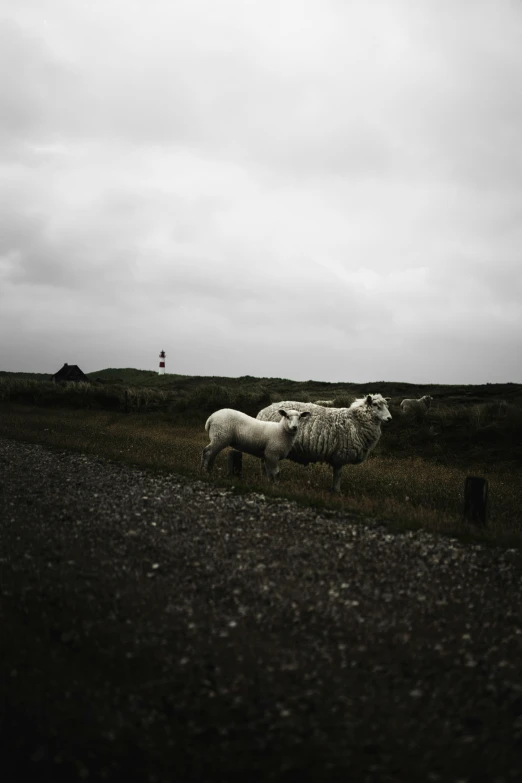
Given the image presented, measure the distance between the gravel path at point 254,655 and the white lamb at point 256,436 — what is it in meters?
5.56

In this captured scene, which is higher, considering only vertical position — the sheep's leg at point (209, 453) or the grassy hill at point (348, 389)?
the grassy hill at point (348, 389)

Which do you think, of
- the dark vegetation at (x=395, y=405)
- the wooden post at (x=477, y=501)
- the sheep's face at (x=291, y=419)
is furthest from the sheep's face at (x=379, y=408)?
the dark vegetation at (x=395, y=405)

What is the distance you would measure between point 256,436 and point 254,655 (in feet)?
32.6

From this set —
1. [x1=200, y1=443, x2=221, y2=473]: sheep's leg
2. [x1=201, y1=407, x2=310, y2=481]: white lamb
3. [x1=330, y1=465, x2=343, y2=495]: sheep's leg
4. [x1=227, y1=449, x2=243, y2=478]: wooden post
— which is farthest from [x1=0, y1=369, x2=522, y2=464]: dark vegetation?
[x1=200, y1=443, x2=221, y2=473]: sheep's leg

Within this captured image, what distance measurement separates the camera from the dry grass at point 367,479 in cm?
1113

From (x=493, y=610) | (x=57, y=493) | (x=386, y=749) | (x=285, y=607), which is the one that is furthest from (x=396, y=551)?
(x=57, y=493)

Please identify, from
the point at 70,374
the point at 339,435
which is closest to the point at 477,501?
the point at 339,435

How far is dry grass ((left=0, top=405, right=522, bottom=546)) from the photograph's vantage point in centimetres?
1113

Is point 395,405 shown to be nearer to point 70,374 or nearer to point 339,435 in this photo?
point 339,435

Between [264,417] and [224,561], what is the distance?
9562mm

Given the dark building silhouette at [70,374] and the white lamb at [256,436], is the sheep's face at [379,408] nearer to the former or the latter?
the white lamb at [256,436]

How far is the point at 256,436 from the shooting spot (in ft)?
49.3

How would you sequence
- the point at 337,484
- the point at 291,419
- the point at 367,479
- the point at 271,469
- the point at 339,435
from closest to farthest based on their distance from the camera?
the point at 291,419 < the point at 337,484 < the point at 271,469 < the point at 339,435 < the point at 367,479

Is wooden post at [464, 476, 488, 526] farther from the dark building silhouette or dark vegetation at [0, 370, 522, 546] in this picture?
the dark building silhouette
